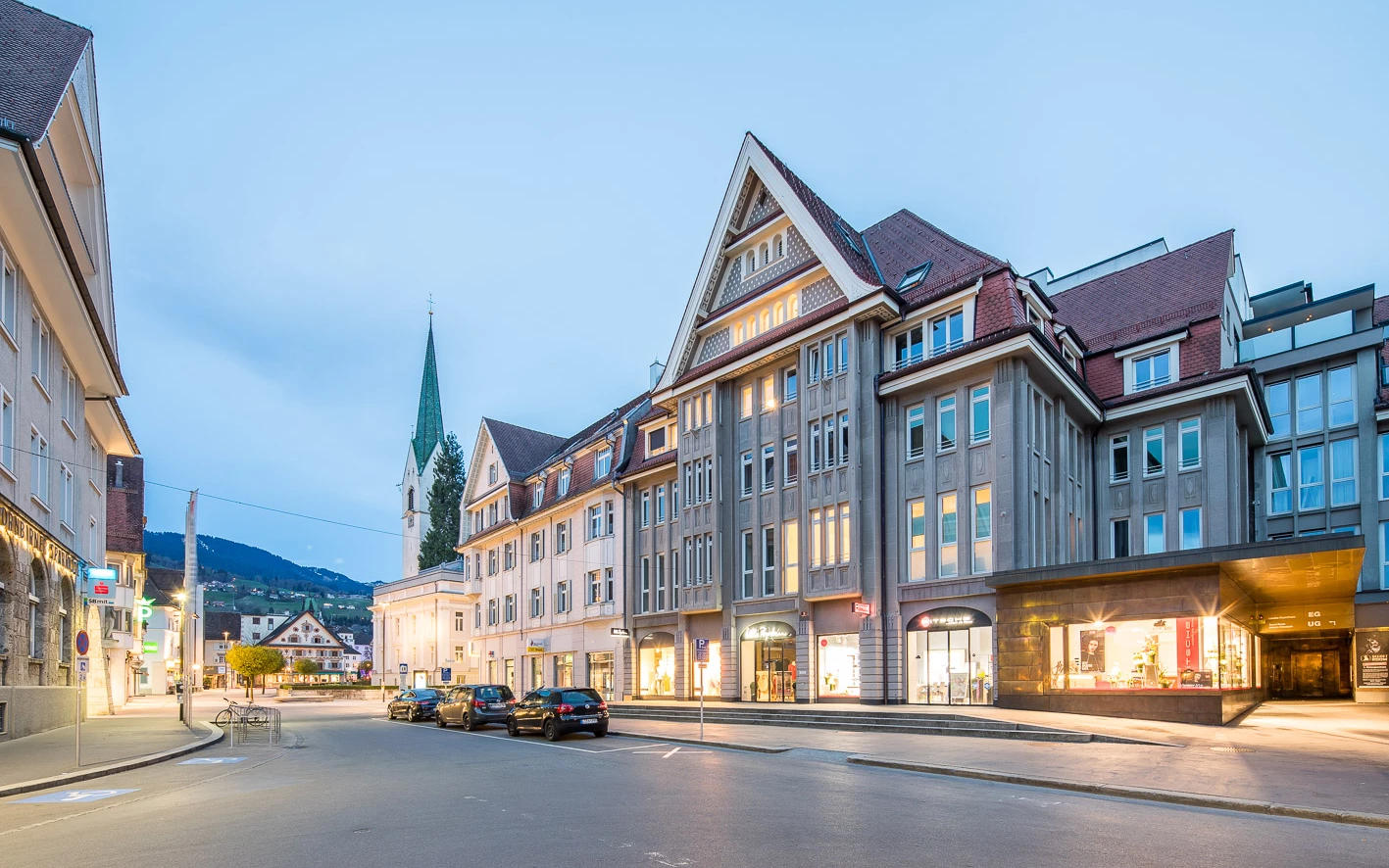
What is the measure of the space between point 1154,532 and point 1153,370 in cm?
574

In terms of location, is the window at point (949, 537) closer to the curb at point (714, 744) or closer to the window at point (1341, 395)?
the curb at point (714, 744)

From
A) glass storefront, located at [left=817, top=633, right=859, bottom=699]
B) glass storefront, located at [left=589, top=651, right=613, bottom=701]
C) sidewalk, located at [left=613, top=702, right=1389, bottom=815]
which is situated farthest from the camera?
glass storefront, located at [left=589, top=651, right=613, bottom=701]

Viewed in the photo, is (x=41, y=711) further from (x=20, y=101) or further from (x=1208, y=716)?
(x=1208, y=716)

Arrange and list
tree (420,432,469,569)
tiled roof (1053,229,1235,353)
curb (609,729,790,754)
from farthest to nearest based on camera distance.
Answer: tree (420,432,469,569) < tiled roof (1053,229,1235,353) < curb (609,729,790,754)

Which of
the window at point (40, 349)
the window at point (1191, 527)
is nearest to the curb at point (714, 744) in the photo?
the window at point (40, 349)

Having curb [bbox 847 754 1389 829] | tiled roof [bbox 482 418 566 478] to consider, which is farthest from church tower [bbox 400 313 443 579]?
curb [bbox 847 754 1389 829]

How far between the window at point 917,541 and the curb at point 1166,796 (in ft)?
48.2

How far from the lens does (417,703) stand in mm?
39344

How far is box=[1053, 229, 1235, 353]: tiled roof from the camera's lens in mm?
37938

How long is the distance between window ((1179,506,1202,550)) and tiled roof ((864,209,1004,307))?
11215 millimetres

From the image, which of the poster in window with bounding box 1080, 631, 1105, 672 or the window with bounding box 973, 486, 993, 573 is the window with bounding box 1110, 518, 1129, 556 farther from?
the poster in window with bounding box 1080, 631, 1105, 672

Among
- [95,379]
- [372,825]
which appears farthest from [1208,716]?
[95,379]

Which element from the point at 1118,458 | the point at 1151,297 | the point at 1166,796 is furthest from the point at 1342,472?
the point at 1166,796

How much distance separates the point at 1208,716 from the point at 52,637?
1192 inches
